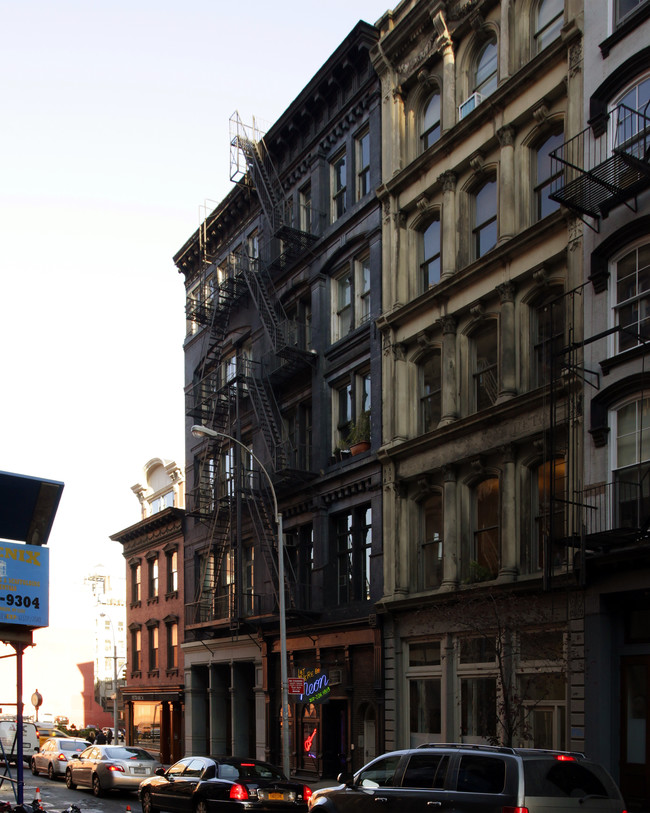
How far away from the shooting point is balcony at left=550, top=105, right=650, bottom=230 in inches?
726

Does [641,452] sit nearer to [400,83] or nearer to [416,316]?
[416,316]

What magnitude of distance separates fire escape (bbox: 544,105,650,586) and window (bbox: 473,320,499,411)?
2761 mm

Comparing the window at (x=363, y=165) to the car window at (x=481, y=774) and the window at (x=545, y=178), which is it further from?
the car window at (x=481, y=774)

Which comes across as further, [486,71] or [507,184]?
[486,71]

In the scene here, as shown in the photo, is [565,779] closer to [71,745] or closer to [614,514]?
[614,514]

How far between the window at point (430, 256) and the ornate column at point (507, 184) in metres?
3.55

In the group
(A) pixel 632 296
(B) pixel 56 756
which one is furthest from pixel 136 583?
(A) pixel 632 296

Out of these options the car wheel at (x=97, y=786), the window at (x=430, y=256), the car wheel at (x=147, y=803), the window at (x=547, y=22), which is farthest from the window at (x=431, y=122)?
the car wheel at (x=97, y=786)

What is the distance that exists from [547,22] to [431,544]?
1351cm

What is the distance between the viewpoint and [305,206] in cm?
3453

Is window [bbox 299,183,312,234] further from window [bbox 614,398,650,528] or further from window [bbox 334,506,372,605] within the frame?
window [bbox 614,398,650,528]

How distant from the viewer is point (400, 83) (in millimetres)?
29109

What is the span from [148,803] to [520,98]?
18707 millimetres

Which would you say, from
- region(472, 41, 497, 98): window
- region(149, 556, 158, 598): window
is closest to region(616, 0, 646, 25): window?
region(472, 41, 497, 98): window
